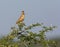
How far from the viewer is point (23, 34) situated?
3443 mm

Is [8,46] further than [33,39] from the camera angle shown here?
No

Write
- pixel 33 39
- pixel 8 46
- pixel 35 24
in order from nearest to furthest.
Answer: pixel 8 46
pixel 33 39
pixel 35 24

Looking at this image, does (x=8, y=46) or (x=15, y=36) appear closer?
(x=8, y=46)

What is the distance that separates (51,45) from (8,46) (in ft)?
1.77

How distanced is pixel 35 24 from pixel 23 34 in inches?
12.0

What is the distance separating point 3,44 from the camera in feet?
10.7

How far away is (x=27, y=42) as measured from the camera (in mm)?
3332

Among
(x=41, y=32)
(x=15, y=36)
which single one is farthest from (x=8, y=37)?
(x=41, y=32)

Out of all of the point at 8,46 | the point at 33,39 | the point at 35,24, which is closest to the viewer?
the point at 8,46

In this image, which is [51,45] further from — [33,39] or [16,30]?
[16,30]

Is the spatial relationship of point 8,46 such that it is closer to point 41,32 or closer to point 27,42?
point 27,42

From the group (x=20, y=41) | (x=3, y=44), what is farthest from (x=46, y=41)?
(x=3, y=44)

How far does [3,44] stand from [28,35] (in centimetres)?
35

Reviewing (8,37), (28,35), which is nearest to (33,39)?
(28,35)
